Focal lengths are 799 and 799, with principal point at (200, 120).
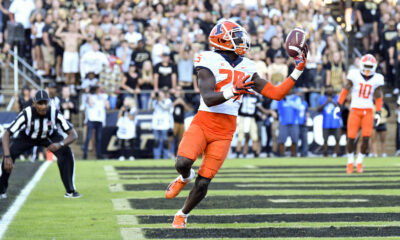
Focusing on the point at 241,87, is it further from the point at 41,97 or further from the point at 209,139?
the point at 41,97

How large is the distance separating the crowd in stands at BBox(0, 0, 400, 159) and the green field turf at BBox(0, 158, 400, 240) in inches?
152

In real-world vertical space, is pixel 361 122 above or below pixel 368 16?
below

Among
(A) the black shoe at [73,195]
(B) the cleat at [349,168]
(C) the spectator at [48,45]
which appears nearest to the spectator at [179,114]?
(C) the spectator at [48,45]

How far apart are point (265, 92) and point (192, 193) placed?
3.56 ft

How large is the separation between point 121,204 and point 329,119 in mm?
10090

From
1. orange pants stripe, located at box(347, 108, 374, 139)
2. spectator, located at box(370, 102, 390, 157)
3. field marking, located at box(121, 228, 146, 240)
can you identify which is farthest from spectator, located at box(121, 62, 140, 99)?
field marking, located at box(121, 228, 146, 240)

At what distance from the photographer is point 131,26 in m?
18.2

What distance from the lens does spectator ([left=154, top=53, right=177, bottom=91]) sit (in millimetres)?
17922

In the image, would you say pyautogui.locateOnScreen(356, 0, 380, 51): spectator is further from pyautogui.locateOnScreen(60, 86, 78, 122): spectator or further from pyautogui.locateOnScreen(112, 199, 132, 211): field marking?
pyautogui.locateOnScreen(112, 199, 132, 211): field marking

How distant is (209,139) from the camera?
6992mm

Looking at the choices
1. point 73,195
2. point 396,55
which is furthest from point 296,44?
point 396,55

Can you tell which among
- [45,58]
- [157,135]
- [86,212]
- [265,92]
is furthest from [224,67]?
[45,58]

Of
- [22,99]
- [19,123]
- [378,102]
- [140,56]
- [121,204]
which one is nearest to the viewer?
[121,204]

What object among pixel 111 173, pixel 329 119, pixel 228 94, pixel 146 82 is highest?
pixel 228 94
